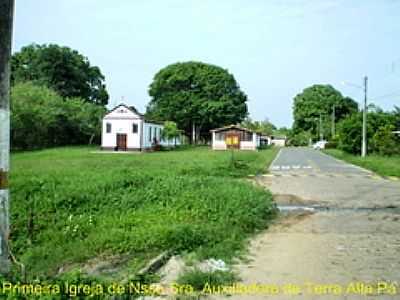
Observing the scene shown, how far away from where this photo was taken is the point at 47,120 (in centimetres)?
5062

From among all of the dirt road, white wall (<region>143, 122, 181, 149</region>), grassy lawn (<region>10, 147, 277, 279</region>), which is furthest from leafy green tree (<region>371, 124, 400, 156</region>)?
grassy lawn (<region>10, 147, 277, 279</region>)

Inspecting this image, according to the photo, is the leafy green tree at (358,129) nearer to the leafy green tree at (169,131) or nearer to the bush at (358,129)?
the bush at (358,129)

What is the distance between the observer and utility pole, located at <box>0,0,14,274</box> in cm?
523

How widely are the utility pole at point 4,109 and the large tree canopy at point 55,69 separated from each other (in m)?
61.7

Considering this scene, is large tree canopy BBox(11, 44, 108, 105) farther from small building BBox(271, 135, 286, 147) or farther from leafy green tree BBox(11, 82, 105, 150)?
small building BBox(271, 135, 286, 147)

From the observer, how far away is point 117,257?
761 centimetres

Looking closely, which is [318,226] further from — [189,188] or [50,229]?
[50,229]

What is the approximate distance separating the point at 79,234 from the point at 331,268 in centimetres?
468

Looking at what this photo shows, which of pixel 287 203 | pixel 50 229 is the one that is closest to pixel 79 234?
pixel 50 229

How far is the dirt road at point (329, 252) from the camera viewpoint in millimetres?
5973

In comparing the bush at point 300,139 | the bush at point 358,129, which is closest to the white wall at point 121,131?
the bush at point 358,129

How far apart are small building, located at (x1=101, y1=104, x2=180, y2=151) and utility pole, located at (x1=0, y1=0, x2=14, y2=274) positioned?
49715mm

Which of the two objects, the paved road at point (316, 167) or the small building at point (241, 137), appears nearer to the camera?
the paved road at point (316, 167)

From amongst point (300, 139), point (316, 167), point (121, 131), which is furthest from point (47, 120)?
point (300, 139)
